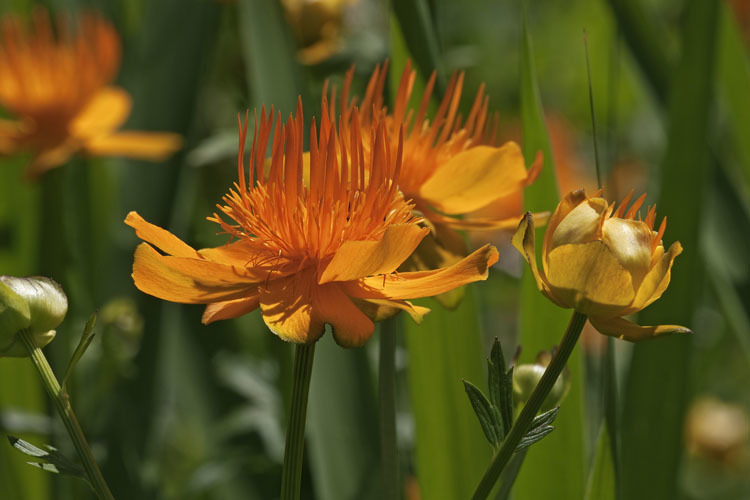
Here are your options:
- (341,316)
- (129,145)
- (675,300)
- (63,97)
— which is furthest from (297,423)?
(63,97)

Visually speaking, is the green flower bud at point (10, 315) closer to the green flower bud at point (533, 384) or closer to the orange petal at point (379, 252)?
the orange petal at point (379, 252)

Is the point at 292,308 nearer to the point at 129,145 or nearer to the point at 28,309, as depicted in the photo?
the point at 28,309

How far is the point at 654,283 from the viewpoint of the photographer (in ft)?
1.49

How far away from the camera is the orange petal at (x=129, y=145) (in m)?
1.17

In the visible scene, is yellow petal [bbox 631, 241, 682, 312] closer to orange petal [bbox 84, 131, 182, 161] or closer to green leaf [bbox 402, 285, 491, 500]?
green leaf [bbox 402, 285, 491, 500]

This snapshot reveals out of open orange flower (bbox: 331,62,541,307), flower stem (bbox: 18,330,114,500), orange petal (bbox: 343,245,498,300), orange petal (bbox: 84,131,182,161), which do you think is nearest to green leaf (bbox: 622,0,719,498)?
open orange flower (bbox: 331,62,541,307)

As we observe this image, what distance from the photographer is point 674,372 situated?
0.76 m

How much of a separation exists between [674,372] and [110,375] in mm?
580

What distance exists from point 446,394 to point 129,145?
1.93ft

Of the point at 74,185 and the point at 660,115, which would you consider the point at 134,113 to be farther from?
the point at 660,115

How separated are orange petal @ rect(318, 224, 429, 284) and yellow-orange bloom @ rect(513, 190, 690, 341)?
5 centimetres

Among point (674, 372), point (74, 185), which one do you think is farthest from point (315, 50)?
point (674, 372)

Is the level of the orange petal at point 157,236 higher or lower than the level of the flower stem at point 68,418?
higher

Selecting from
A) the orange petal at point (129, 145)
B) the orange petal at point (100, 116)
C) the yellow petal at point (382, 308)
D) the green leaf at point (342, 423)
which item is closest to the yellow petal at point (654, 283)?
the yellow petal at point (382, 308)
